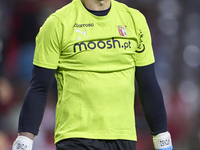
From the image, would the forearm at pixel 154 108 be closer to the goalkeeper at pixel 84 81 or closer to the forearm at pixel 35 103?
the goalkeeper at pixel 84 81

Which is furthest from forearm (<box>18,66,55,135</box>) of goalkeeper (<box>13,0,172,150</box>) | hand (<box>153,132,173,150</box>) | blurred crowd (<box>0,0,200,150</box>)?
blurred crowd (<box>0,0,200,150</box>)

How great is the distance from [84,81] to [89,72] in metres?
0.06

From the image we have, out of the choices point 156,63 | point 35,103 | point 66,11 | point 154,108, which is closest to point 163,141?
point 154,108

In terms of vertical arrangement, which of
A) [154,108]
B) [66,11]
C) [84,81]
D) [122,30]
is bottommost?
[154,108]

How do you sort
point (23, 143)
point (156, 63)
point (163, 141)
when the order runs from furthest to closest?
point (156, 63), point (163, 141), point (23, 143)

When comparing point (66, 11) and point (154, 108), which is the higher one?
point (66, 11)

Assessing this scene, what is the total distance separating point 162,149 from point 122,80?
1.86 feet

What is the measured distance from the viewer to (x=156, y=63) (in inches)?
239

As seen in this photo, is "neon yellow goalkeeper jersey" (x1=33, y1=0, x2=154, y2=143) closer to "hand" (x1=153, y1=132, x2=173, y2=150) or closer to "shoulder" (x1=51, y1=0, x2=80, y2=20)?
"shoulder" (x1=51, y1=0, x2=80, y2=20)

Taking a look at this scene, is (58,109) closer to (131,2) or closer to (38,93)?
(38,93)

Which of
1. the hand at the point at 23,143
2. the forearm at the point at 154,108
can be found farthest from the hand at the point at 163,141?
the hand at the point at 23,143

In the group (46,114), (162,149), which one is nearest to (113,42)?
(162,149)

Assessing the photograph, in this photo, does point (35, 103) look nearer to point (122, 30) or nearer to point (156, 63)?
point (122, 30)

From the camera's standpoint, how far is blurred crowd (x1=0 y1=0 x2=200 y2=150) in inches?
225
